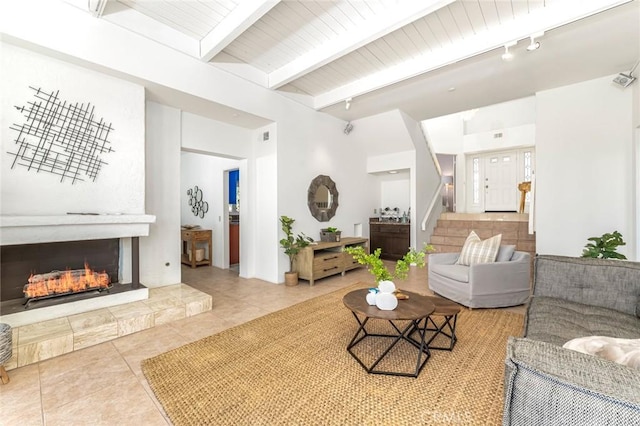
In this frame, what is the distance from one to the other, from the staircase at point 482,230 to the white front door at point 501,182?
146 cm

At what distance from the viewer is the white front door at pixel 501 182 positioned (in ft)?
25.5

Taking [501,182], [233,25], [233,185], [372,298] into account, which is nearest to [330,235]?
[233,185]

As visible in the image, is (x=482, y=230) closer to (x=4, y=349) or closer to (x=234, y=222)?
(x=234, y=222)

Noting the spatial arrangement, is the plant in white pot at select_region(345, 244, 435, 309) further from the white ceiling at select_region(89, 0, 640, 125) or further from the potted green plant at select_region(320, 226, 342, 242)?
the potted green plant at select_region(320, 226, 342, 242)

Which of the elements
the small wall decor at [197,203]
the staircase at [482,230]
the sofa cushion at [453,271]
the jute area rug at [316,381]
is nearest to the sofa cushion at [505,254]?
the sofa cushion at [453,271]

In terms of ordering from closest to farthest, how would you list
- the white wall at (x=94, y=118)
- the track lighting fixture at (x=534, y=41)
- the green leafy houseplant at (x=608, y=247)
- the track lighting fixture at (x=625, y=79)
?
1. the white wall at (x=94, y=118)
2. the track lighting fixture at (x=534, y=41)
3. the green leafy houseplant at (x=608, y=247)
4. the track lighting fixture at (x=625, y=79)

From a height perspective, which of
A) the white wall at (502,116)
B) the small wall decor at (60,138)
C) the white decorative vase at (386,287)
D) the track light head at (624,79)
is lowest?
the white decorative vase at (386,287)

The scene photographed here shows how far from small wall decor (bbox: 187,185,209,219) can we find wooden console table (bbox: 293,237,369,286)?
9.12ft

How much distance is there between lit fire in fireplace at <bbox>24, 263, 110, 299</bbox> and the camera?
2752 millimetres

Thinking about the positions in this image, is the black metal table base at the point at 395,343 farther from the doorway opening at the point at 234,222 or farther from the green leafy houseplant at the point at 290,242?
the doorway opening at the point at 234,222

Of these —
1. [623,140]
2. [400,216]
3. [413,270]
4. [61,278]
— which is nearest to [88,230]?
[61,278]

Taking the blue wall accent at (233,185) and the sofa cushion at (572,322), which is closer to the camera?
the sofa cushion at (572,322)

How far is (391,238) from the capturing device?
21.7 feet

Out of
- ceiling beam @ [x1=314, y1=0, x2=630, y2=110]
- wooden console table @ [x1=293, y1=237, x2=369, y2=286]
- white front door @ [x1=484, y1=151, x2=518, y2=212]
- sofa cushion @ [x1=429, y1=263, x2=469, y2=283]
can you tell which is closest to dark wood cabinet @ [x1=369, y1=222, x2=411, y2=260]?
wooden console table @ [x1=293, y1=237, x2=369, y2=286]
